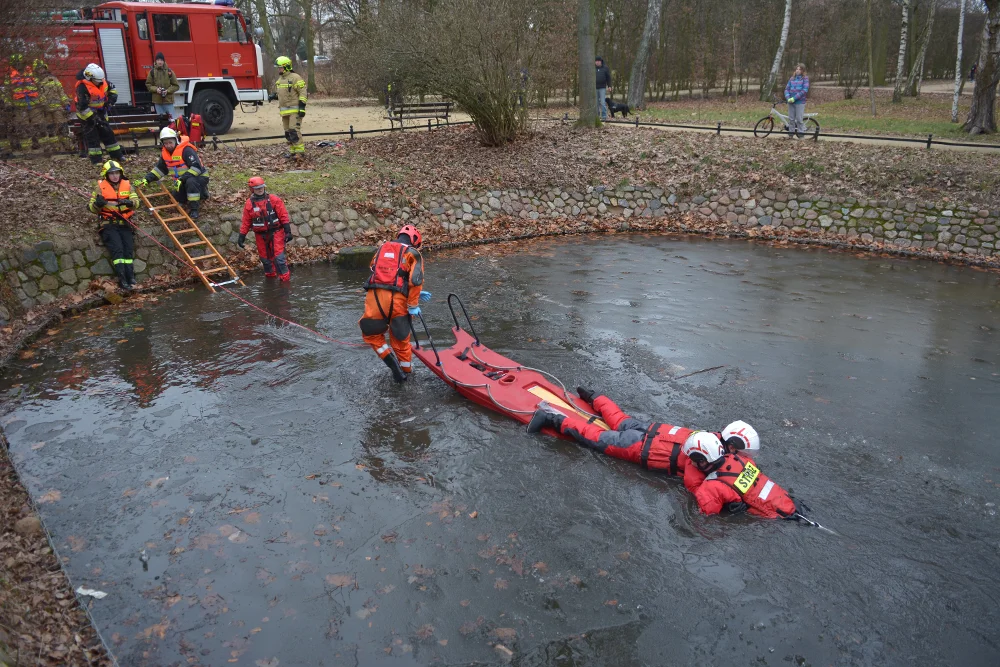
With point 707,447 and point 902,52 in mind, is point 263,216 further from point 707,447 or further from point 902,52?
point 902,52

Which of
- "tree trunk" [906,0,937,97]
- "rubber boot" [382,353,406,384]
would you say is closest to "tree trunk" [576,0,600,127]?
"rubber boot" [382,353,406,384]

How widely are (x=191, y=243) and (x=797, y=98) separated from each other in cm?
1408

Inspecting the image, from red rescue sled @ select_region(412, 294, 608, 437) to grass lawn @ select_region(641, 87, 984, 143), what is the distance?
15355 mm

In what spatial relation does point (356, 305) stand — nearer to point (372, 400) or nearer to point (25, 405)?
point (372, 400)

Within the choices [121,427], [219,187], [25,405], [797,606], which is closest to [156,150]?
[219,187]

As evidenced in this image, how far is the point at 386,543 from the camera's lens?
19.2ft

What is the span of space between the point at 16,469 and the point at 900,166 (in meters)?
16.8

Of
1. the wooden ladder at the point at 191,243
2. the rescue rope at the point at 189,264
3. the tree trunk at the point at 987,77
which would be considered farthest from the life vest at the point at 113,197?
the tree trunk at the point at 987,77

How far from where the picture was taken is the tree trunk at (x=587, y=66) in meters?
19.4

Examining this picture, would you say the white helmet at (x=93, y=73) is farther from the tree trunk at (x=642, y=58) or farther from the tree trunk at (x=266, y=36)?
the tree trunk at (x=642, y=58)

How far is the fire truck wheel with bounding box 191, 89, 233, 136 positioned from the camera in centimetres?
1789

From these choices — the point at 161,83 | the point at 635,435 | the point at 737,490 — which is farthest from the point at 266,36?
the point at 737,490

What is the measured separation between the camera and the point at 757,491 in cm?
607

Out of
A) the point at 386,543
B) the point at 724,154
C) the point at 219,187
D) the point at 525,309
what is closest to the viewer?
Answer: the point at 386,543
